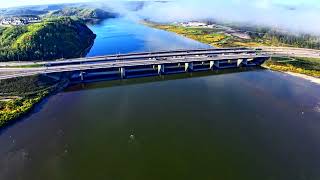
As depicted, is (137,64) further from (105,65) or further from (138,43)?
(138,43)

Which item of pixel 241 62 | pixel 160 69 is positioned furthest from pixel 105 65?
pixel 241 62

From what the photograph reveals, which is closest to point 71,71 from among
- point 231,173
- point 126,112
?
point 126,112

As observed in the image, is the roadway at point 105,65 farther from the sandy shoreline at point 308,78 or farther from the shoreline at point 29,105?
the sandy shoreline at point 308,78

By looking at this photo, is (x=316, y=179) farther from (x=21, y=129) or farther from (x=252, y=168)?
(x=21, y=129)

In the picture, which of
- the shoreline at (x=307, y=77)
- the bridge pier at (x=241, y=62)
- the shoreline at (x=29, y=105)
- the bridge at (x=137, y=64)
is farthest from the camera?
the bridge pier at (x=241, y=62)

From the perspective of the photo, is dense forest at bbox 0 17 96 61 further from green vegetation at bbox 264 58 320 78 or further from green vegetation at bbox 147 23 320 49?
green vegetation at bbox 264 58 320 78

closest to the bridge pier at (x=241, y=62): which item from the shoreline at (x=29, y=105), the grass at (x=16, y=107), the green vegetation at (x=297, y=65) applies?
the green vegetation at (x=297, y=65)
